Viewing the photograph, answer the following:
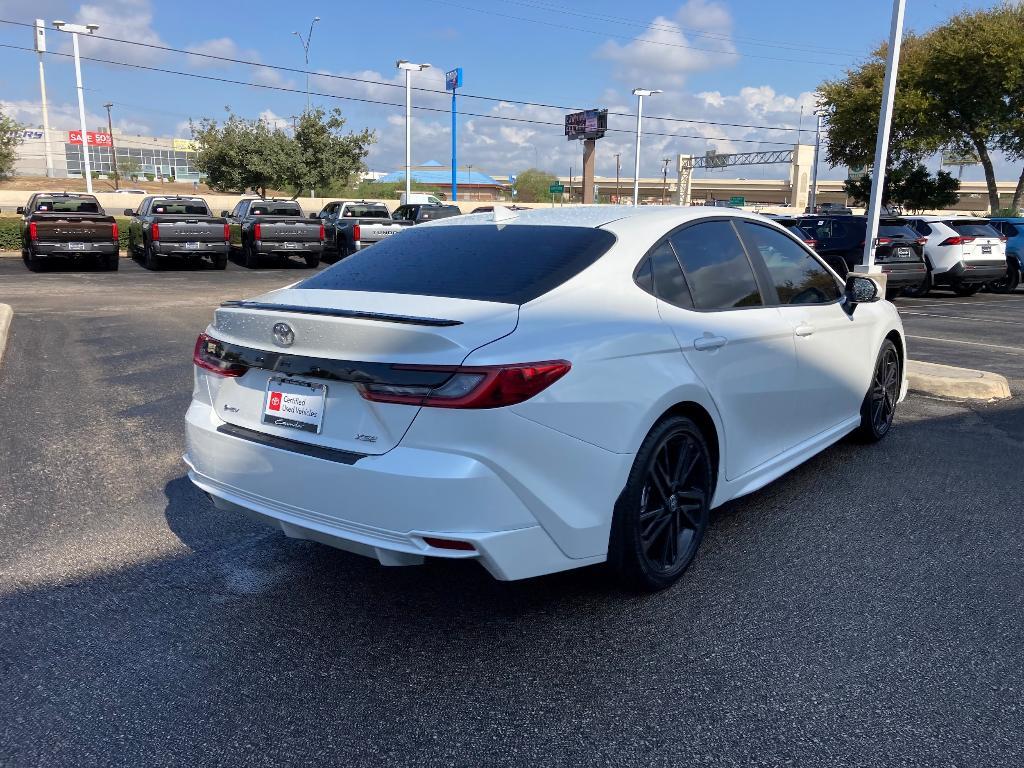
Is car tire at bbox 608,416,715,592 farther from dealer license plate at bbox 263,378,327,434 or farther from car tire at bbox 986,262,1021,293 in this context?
car tire at bbox 986,262,1021,293

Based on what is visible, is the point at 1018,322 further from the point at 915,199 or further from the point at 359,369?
the point at 915,199

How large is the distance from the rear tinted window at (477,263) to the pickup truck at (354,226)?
758 inches

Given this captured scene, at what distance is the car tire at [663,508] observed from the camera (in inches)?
129

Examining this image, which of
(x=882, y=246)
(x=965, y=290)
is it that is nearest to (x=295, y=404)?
(x=882, y=246)

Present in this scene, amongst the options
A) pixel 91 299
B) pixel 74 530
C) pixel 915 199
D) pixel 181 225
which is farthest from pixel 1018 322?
pixel 915 199

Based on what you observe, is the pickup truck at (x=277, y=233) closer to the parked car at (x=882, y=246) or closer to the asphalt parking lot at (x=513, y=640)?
the parked car at (x=882, y=246)

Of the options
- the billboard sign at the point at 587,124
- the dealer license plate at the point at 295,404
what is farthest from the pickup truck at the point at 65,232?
the billboard sign at the point at 587,124

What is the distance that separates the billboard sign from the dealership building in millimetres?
65246

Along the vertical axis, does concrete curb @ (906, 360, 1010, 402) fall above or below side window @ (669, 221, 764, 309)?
below

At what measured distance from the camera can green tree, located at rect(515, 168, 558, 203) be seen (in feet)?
436

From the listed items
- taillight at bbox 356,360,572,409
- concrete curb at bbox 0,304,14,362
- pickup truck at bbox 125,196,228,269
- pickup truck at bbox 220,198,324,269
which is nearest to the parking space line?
taillight at bbox 356,360,572,409

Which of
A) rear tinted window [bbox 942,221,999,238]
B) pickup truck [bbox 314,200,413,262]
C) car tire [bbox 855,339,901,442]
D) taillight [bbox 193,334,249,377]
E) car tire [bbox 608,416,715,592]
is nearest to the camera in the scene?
car tire [bbox 608,416,715,592]

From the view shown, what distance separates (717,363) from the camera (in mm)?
3740

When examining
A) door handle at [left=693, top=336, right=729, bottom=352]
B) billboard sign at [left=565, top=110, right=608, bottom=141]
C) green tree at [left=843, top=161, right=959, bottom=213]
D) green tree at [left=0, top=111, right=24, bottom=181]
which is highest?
billboard sign at [left=565, top=110, right=608, bottom=141]
